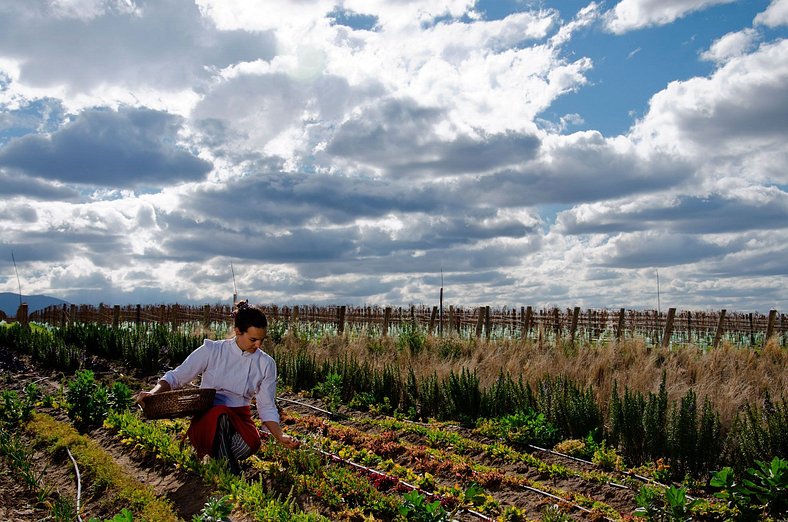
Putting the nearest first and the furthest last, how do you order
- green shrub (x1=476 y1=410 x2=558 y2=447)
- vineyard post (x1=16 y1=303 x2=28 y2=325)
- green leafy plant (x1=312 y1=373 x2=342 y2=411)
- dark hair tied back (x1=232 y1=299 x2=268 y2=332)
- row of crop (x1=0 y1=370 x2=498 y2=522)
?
row of crop (x1=0 y1=370 x2=498 y2=522)
dark hair tied back (x1=232 y1=299 x2=268 y2=332)
green shrub (x1=476 y1=410 x2=558 y2=447)
green leafy plant (x1=312 y1=373 x2=342 y2=411)
vineyard post (x1=16 y1=303 x2=28 y2=325)

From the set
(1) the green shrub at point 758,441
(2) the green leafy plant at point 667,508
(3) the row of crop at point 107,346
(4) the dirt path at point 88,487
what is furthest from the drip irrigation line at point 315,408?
(2) the green leafy plant at point 667,508

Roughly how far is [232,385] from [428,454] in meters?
2.14

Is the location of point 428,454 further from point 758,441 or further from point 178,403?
point 758,441

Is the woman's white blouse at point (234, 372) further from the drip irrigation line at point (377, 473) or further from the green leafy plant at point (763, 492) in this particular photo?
the green leafy plant at point (763, 492)

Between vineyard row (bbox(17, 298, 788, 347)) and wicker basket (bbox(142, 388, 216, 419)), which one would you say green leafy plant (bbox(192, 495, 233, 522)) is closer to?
wicker basket (bbox(142, 388, 216, 419))

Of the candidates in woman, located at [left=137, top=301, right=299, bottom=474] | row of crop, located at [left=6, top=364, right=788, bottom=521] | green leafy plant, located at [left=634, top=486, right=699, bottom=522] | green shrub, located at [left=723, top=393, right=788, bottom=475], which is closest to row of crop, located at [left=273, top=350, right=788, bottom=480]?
green shrub, located at [left=723, top=393, right=788, bottom=475]

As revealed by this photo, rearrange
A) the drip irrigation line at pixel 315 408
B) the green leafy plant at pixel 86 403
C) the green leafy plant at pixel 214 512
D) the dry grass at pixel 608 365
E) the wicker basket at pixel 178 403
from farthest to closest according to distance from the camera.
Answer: the dry grass at pixel 608 365
the drip irrigation line at pixel 315 408
the green leafy plant at pixel 86 403
the wicker basket at pixel 178 403
the green leafy plant at pixel 214 512

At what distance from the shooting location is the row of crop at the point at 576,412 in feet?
20.5

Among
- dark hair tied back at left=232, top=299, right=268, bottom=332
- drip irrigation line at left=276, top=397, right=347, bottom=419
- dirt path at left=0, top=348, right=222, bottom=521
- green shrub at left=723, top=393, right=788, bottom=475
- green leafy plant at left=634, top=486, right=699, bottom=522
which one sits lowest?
dirt path at left=0, top=348, right=222, bottom=521

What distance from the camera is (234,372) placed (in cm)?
543

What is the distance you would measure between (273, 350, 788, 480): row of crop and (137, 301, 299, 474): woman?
10.4 feet

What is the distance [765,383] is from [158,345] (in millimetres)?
9869

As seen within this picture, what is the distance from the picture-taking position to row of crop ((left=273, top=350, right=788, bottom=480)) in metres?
6.26

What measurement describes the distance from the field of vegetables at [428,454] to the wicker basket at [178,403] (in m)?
0.53
